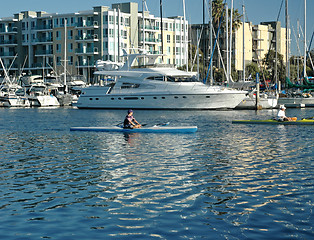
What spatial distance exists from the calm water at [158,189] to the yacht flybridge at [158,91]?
27.1 m

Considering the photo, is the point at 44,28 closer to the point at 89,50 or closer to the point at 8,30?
the point at 8,30

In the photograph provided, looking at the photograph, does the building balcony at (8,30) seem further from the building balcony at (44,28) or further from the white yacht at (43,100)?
the white yacht at (43,100)

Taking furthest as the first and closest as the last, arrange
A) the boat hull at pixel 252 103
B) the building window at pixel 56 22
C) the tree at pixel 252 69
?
the building window at pixel 56 22
the tree at pixel 252 69
the boat hull at pixel 252 103

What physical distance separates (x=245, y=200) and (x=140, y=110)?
43.2 metres

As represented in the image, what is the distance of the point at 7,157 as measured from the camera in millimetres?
21234

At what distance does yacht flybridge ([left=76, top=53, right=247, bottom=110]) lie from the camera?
53281 mm

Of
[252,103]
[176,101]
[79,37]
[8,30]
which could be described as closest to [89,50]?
[79,37]

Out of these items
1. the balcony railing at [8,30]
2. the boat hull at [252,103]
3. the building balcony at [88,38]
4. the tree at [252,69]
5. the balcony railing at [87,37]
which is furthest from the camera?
the balcony railing at [8,30]

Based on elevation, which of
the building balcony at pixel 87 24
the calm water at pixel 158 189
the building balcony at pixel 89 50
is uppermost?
the building balcony at pixel 87 24

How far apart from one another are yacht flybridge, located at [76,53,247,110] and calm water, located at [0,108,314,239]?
27.1 meters

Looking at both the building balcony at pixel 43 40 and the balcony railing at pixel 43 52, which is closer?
the building balcony at pixel 43 40

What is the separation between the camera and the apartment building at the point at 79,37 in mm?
100375

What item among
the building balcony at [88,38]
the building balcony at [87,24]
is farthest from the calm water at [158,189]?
the building balcony at [87,24]

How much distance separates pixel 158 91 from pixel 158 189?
134ft
